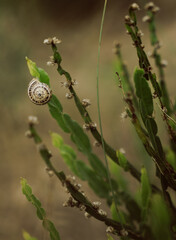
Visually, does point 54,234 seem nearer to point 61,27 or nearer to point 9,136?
point 9,136

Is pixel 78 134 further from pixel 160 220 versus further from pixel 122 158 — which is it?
pixel 160 220

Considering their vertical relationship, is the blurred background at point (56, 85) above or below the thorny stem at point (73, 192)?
above

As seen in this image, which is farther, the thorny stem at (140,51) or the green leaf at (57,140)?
the green leaf at (57,140)

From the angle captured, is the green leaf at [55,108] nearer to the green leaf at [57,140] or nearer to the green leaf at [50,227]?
the green leaf at [57,140]

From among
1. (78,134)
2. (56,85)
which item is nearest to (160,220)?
(78,134)

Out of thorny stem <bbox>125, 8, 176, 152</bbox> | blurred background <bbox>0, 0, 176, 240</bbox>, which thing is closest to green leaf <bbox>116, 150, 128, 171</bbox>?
thorny stem <bbox>125, 8, 176, 152</bbox>

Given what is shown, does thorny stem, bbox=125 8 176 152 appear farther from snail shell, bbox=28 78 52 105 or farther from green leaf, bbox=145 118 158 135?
snail shell, bbox=28 78 52 105

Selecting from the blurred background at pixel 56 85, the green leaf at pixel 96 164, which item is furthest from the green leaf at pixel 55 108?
the blurred background at pixel 56 85

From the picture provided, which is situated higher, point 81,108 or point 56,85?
point 56,85
